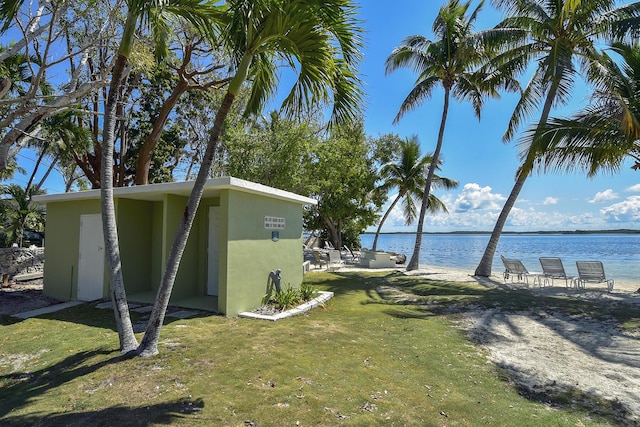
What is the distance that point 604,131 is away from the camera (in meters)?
9.94

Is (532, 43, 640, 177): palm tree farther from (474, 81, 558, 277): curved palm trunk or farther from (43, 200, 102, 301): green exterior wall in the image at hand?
(43, 200, 102, 301): green exterior wall

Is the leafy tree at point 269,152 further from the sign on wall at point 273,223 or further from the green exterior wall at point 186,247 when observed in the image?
the sign on wall at point 273,223

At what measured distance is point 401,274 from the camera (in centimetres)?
1578

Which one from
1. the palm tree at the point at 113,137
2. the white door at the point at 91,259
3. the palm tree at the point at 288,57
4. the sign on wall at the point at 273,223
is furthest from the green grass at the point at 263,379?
the sign on wall at the point at 273,223

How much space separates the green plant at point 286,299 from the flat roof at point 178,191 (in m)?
2.42

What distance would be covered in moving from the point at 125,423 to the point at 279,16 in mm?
4489

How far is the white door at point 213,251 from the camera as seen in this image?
9594 mm

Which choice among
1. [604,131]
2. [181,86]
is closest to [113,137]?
[181,86]

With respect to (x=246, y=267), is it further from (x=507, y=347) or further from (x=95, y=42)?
(x=95, y=42)

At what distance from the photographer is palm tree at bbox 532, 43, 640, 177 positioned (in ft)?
32.4

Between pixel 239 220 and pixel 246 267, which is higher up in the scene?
pixel 239 220

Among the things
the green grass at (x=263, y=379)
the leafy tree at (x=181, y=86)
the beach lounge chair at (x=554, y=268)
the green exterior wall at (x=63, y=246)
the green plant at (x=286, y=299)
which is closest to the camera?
the green grass at (x=263, y=379)

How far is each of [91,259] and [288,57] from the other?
7828 mm

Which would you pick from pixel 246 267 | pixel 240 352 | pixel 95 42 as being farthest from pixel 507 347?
pixel 95 42
